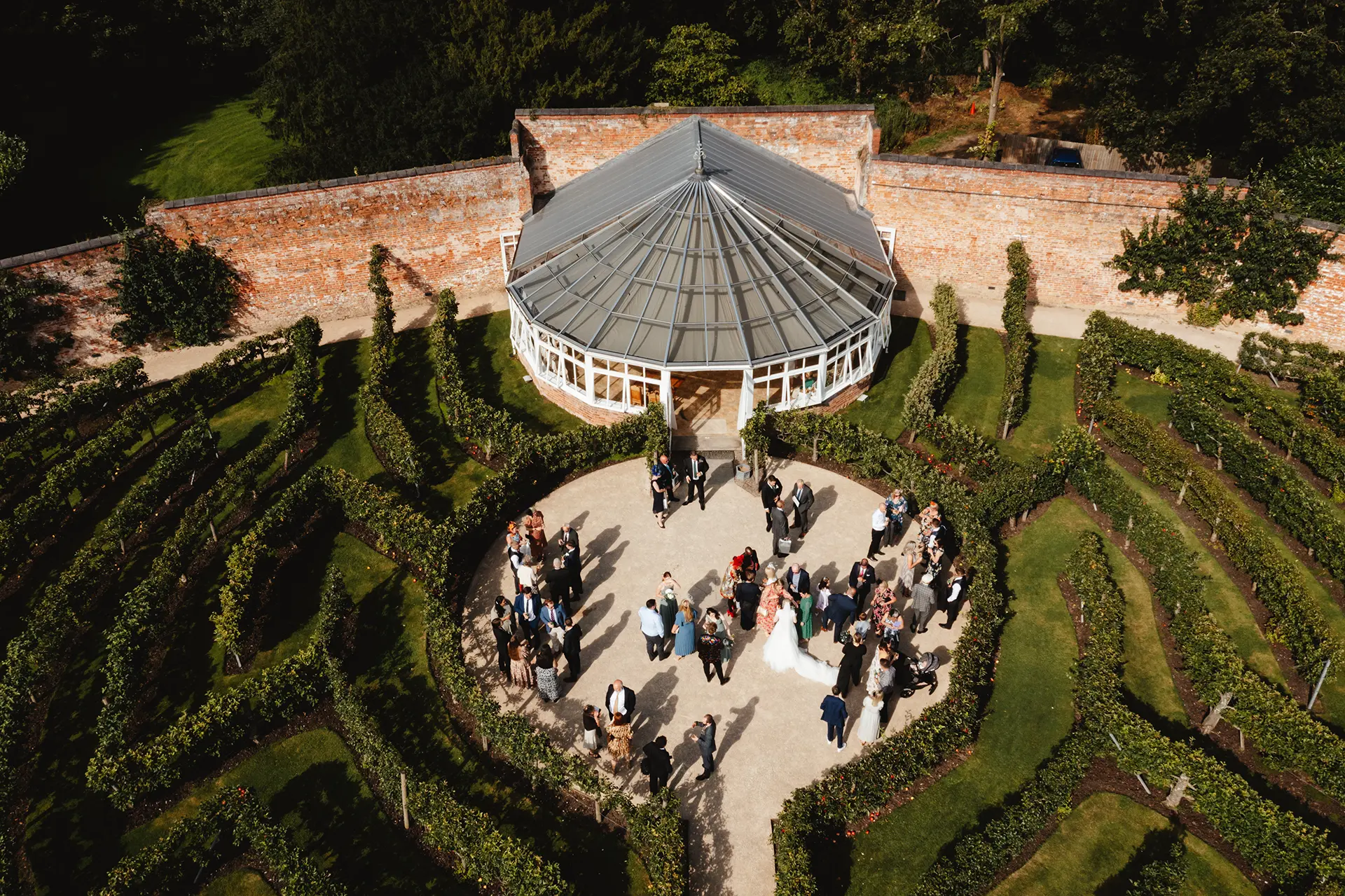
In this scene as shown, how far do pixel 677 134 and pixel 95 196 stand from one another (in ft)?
84.9

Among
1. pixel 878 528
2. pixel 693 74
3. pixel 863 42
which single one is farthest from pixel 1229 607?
pixel 693 74

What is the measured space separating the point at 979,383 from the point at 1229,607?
10.1 m

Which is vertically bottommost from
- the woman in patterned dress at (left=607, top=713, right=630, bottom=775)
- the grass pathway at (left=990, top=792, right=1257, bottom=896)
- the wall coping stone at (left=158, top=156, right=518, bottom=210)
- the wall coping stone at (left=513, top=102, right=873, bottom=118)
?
the grass pathway at (left=990, top=792, right=1257, bottom=896)

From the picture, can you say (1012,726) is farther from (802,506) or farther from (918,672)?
(802,506)

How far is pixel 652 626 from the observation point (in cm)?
1945

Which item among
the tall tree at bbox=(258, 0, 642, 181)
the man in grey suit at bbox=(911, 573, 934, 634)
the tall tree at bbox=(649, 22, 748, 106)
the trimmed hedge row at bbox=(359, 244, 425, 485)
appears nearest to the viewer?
the man in grey suit at bbox=(911, 573, 934, 634)

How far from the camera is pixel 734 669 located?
19.9m

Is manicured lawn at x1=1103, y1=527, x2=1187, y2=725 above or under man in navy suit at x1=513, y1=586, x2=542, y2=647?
under

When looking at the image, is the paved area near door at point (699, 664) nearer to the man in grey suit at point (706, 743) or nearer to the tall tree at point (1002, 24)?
the man in grey suit at point (706, 743)

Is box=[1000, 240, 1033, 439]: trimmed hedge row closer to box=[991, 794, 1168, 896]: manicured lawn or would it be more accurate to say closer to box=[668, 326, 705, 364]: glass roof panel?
box=[668, 326, 705, 364]: glass roof panel

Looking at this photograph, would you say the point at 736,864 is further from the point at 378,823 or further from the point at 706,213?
the point at 706,213

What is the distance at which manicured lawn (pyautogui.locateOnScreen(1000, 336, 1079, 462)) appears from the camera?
26312mm

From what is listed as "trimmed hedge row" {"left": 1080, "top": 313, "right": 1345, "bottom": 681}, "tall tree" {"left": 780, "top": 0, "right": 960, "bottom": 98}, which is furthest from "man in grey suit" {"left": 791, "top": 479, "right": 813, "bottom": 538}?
"tall tree" {"left": 780, "top": 0, "right": 960, "bottom": 98}

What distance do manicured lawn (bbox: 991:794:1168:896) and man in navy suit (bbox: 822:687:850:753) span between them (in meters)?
3.66
